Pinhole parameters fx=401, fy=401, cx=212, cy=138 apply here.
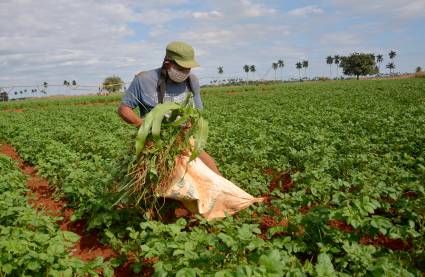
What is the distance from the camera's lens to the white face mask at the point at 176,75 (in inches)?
157

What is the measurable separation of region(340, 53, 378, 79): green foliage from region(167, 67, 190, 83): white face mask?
7820cm

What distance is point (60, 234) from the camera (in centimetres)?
297

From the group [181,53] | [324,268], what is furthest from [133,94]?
[324,268]

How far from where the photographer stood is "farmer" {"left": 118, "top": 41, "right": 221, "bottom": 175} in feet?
12.6

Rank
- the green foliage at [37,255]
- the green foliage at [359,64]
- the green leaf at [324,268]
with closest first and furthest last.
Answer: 1. the green leaf at [324,268]
2. the green foliage at [37,255]
3. the green foliage at [359,64]

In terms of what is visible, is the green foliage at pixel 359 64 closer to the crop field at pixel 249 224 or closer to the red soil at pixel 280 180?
the crop field at pixel 249 224

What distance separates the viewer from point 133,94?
13.2 ft

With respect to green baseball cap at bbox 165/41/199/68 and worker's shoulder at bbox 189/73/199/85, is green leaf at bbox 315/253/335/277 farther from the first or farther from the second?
worker's shoulder at bbox 189/73/199/85

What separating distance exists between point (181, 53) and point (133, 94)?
2.12 ft

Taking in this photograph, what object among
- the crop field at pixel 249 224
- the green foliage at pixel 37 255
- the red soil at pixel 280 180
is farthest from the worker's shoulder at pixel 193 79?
the green foliage at pixel 37 255

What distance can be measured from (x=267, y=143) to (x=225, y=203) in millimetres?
3499

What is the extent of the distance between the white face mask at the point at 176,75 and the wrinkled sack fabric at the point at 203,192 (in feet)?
2.76

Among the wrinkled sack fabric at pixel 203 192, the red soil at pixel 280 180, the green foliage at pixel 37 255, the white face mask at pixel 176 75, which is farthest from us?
the red soil at pixel 280 180

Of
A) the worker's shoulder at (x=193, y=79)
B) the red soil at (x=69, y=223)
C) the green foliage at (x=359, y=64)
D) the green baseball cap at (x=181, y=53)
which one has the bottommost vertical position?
the red soil at (x=69, y=223)
